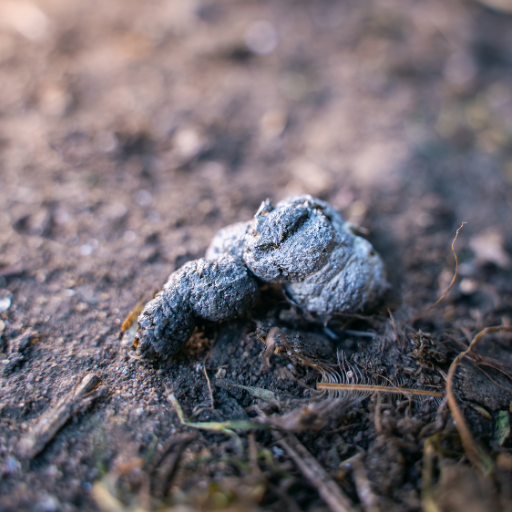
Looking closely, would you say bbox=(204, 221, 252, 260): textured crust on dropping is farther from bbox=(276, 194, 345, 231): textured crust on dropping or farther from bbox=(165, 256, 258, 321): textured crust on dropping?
bbox=(276, 194, 345, 231): textured crust on dropping

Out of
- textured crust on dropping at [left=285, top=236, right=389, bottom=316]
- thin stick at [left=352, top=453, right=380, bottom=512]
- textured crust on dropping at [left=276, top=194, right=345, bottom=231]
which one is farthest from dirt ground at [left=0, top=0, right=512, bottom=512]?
textured crust on dropping at [left=276, top=194, right=345, bottom=231]

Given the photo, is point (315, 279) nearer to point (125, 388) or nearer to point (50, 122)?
point (125, 388)

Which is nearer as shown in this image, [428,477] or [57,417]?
[428,477]

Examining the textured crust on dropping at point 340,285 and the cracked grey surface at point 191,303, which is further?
the textured crust on dropping at point 340,285

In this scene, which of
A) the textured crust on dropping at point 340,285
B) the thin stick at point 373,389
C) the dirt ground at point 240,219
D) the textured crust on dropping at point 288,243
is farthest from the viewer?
the textured crust on dropping at point 340,285

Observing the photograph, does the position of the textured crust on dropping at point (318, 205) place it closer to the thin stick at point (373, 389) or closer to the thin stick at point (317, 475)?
the thin stick at point (373, 389)

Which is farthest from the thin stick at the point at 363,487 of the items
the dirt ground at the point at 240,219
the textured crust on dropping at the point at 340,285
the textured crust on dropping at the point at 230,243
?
the textured crust on dropping at the point at 230,243

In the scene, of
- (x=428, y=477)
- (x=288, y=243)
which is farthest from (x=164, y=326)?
(x=428, y=477)

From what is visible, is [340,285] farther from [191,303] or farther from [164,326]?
[164,326]
